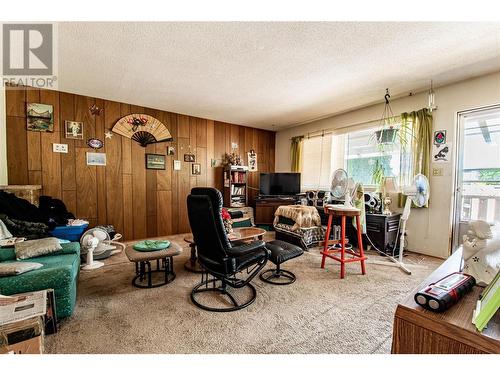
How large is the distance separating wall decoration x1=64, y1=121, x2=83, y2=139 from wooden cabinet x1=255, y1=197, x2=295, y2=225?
337 cm

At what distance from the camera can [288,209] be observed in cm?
374

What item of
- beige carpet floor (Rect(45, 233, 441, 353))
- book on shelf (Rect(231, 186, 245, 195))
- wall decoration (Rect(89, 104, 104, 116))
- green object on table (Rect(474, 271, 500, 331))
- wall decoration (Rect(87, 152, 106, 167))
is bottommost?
beige carpet floor (Rect(45, 233, 441, 353))

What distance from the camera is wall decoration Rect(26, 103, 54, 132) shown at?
3150 millimetres

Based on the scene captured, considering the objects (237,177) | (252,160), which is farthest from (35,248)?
(252,160)

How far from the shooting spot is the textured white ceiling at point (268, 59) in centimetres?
191

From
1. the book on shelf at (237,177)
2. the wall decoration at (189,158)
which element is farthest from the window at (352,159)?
the wall decoration at (189,158)

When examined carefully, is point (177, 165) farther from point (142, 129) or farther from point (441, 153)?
point (441, 153)

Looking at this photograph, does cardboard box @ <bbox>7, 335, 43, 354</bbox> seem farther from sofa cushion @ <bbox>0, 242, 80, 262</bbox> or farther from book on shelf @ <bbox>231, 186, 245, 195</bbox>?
book on shelf @ <bbox>231, 186, 245, 195</bbox>

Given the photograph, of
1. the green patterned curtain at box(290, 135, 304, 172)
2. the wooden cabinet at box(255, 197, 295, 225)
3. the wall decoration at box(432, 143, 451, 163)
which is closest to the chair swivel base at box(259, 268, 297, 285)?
the wooden cabinet at box(255, 197, 295, 225)

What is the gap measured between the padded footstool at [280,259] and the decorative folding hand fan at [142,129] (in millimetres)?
3027

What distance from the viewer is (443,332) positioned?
740mm

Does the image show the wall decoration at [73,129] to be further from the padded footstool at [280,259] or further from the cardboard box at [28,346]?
the padded footstool at [280,259]
